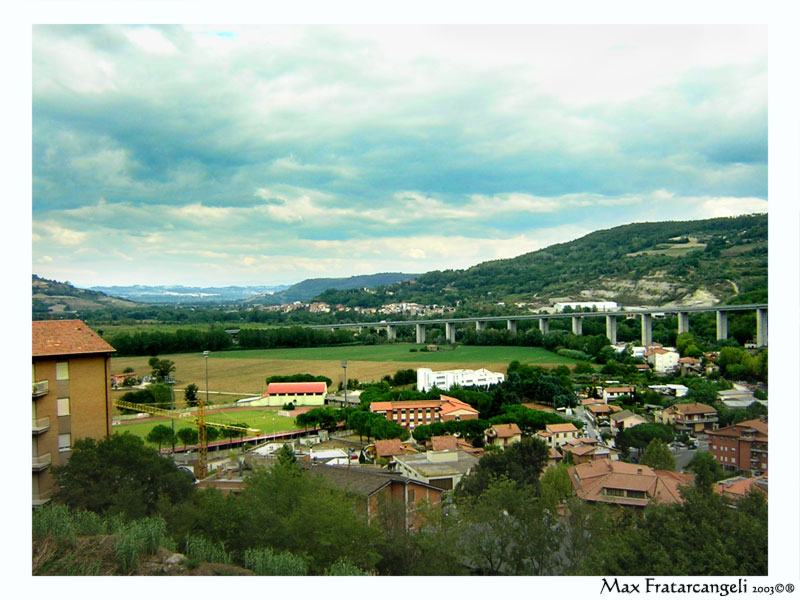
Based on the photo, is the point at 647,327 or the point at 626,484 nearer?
the point at 626,484

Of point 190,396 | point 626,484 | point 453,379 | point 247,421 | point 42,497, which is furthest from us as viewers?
point 453,379

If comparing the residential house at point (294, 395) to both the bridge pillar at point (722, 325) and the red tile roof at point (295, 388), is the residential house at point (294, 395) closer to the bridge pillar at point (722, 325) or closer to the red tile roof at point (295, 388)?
the red tile roof at point (295, 388)

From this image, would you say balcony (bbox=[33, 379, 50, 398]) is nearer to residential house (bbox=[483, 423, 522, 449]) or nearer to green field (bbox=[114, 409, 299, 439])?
green field (bbox=[114, 409, 299, 439])

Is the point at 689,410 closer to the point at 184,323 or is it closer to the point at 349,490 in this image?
the point at 349,490

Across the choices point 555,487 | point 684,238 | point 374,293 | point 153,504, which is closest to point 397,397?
point 555,487

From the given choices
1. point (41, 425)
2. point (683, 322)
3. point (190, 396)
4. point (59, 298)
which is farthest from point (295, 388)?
point (683, 322)

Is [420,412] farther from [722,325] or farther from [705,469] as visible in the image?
[722,325]

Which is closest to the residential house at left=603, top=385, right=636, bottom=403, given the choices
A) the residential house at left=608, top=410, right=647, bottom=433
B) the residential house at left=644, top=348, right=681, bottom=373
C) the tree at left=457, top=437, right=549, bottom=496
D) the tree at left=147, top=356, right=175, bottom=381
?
the residential house at left=608, top=410, right=647, bottom=433
